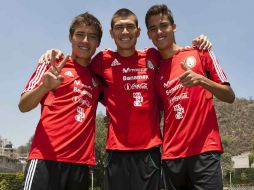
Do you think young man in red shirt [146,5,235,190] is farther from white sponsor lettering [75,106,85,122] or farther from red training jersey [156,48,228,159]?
white sponsor lettering [75,106,85,122]

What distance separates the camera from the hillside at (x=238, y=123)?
125988 millimetres

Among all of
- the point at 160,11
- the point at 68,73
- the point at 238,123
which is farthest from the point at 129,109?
the point at 238,123

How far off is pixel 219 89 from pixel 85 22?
2307 millimetres

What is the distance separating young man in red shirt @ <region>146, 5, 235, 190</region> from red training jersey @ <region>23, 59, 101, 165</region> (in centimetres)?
109

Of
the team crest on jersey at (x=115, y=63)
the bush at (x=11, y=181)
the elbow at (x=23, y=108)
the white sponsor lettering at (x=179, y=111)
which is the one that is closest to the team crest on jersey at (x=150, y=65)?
the team crest on jersey at (x=115, y=63)

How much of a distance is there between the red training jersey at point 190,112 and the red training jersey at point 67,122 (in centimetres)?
110

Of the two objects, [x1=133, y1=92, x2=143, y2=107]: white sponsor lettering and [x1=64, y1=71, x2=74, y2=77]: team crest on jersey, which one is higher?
[x1=64, y1=71, x2=74, y2=77]: team crest on jersey

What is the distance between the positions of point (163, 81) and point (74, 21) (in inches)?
66.9

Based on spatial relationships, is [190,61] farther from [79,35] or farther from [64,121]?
[64,121]

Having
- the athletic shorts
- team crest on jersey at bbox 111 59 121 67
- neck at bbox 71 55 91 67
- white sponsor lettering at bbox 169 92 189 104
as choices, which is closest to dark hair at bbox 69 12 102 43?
neck at bbox 71 55 91 67

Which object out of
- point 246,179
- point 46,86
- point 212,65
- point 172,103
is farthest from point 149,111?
point 246,179

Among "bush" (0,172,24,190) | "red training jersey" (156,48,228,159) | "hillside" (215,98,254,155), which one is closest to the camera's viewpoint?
"red training jersey" (156,48,228,159)

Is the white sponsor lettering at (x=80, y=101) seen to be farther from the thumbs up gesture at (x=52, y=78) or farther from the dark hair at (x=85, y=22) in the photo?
the dark hair at (x=85, y=22)

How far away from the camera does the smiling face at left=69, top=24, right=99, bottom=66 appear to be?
6109mm
